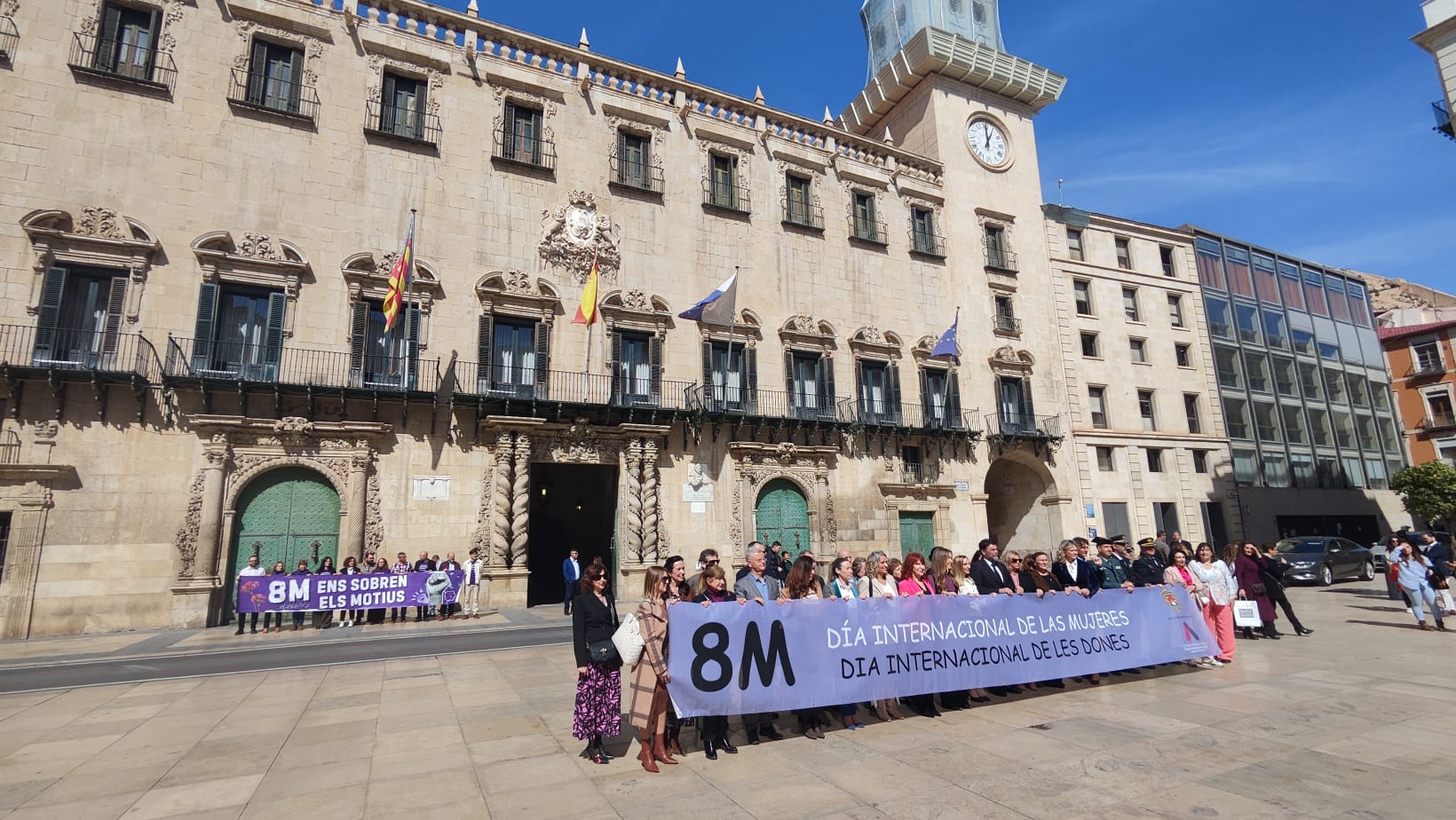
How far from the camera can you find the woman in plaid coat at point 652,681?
6.08m

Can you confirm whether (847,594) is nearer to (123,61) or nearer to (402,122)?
(402,122)

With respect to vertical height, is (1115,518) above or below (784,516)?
below

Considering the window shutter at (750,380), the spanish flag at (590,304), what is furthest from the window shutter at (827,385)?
the spanish flag at (590,304)

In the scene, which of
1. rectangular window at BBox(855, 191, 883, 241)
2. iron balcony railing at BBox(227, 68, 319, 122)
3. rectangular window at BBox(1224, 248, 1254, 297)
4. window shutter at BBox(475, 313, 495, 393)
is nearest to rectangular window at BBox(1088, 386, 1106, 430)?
rectangular window at BBox(1224, 248, 1254, 297)

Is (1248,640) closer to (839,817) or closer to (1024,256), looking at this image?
(839,817)

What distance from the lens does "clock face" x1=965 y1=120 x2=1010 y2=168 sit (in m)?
32.0

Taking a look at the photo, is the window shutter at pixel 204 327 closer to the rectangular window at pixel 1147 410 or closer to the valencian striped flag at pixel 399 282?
the valencian striped flag at pixel 399 282

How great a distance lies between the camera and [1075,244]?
33531 mm

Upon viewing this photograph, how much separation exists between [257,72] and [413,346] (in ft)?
30.3

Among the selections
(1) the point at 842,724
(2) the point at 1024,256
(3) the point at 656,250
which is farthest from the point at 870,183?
(1) the point at 842,724

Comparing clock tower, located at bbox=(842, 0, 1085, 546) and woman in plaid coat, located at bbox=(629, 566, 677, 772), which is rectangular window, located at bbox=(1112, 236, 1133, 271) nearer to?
clock tower, located at bbox=(842, 0, 1085, 546)

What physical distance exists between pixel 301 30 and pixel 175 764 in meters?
21.7

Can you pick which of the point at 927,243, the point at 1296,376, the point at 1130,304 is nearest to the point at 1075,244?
the point at 1130,304

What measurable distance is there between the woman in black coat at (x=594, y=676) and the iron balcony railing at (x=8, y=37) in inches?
881
